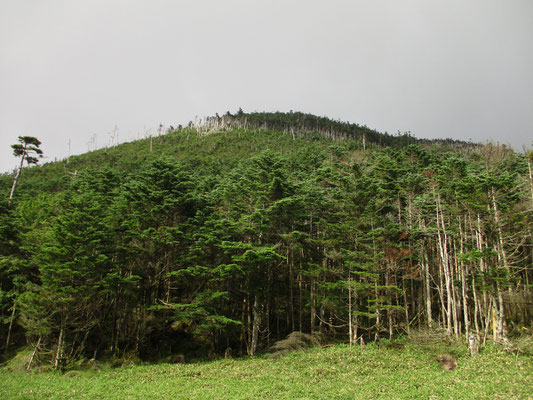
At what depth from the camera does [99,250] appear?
21828 millimetres

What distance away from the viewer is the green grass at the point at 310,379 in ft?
42.3

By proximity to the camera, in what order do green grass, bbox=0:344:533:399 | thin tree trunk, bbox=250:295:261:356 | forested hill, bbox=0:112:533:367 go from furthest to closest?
thin tree trunk, bbox=250:295:261:356 → forested hill, bbox=0:112:533:367 → green grass, bbox=0:344:533:399

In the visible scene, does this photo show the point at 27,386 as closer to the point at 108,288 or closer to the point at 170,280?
the point at 108,288

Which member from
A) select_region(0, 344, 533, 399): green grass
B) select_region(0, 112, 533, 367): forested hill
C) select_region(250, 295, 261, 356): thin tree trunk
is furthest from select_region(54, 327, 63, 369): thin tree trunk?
select_region(250, 295, 261, 356): thin tree trunk

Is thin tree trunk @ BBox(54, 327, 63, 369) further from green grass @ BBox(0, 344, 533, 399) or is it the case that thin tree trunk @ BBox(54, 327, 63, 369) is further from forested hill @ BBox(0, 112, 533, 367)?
green grass @ BBox(0, 344, 533, 399)

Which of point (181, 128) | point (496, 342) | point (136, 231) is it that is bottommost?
point (496, 342)

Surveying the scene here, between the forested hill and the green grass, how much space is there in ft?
8.05

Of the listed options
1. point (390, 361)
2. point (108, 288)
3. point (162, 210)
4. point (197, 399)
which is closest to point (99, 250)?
point (108, 288)

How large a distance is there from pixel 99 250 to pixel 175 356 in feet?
30.6

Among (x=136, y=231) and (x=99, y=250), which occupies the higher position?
(x=136, y=231)

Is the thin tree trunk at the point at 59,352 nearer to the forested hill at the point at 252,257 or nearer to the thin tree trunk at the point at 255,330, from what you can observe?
the forested hill at the point at 252,257

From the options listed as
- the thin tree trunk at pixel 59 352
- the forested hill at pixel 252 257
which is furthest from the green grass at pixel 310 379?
the forested hill at pixel 252 257

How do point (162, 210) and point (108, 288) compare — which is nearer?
point (108, 288)

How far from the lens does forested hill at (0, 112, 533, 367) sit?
19.8 metres
